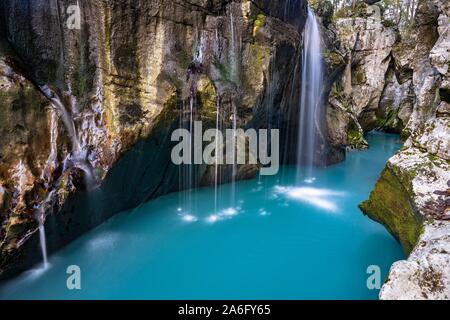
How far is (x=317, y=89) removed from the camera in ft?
50.8

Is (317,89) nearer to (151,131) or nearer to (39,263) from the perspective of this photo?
(151,131)

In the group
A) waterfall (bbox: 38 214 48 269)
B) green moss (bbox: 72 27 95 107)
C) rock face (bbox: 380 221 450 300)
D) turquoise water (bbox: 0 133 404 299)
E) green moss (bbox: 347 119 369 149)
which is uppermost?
green moss (bbox: 72 27 95 107)

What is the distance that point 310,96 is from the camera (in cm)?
1538

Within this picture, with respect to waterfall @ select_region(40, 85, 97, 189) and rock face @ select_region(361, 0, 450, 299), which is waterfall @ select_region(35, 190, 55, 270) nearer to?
waterfall @ select_region(40, 85, 97, 189)

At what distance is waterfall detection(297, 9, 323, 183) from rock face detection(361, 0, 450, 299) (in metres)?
6.58

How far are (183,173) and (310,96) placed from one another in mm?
7648

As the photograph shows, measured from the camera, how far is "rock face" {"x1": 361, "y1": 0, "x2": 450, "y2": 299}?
4.20 meters

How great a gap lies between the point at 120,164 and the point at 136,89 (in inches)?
81.0

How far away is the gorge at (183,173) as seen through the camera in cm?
612

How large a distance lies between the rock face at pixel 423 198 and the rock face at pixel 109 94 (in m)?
5.57

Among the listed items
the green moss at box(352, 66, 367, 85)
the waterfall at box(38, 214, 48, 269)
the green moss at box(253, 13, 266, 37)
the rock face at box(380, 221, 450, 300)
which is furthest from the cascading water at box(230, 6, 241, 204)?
the green moss at box(352, 66, 367, 85)

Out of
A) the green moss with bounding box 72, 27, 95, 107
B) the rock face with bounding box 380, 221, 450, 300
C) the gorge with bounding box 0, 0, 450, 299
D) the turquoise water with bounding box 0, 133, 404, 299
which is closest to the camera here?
the rock face with bounding box 380, 221, 450, 300
